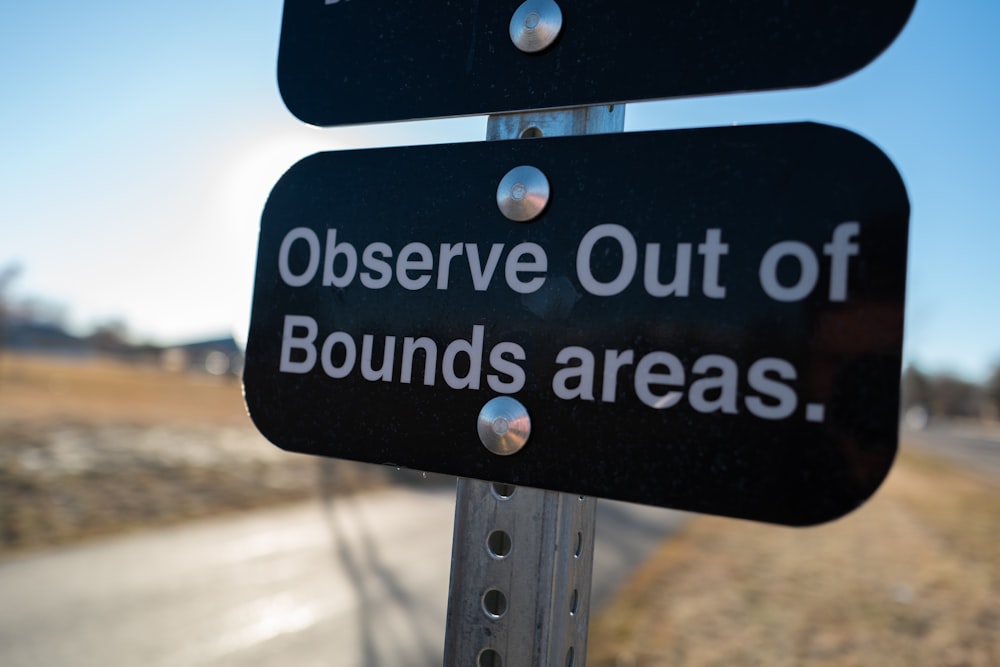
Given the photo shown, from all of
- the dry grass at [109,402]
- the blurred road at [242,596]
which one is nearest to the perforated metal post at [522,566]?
the blurred road at [242,596]

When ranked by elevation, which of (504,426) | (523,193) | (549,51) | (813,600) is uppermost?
(549,51)

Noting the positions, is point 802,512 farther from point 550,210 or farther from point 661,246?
point 550,210

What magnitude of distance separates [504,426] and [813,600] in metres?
6.50

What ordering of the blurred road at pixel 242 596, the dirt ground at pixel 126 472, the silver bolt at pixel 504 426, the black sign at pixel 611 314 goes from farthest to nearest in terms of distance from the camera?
the dirt ground at pixel 126 472 → the blurred road at pixel 242 596 → the silver bolt at pixel 504 426 → the black sign at pixel 611 314

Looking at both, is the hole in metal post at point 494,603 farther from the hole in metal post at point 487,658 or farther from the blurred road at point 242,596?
the blurred road at point 242,596

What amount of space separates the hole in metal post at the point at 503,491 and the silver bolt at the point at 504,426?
0.09m

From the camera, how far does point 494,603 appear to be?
79cm

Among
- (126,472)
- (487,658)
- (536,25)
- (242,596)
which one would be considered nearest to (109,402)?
(126,472)

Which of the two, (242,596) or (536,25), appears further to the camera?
(242,596)

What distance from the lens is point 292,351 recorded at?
0.84m

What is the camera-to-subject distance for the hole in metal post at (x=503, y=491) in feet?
2.59

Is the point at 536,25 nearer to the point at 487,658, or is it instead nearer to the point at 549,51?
the point at 549,51

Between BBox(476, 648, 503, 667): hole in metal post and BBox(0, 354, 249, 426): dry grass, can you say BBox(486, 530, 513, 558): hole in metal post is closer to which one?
BBox(476, 648, 503, 667): hole in metal post

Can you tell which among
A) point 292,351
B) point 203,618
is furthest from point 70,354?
point 292,351
